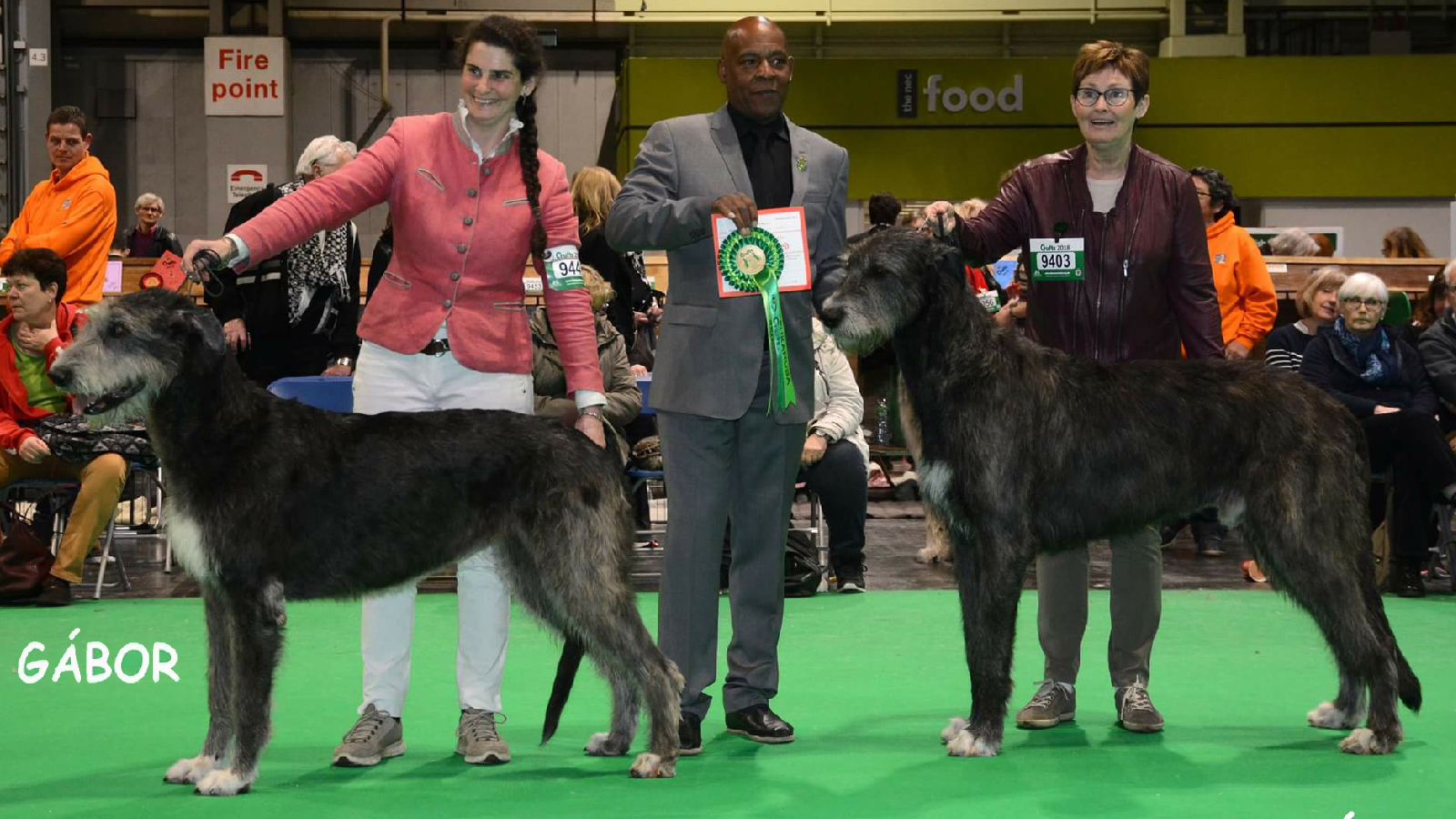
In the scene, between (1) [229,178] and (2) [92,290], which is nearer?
(2) [92,290]

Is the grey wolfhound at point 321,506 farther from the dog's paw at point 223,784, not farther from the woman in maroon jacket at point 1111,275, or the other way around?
the woman in maroon jacket at point 1111,275

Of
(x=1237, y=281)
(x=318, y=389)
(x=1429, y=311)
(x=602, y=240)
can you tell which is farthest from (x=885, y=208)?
(x=318, y=389)

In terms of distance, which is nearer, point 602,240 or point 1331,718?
point 1331,718

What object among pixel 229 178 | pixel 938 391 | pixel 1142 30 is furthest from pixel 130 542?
pixel 1142 30

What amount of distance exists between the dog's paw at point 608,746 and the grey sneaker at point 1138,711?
142 cm

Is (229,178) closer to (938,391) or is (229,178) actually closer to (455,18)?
(455,18)

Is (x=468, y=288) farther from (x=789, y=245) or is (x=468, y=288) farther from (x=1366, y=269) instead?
(x=1366, y=269)

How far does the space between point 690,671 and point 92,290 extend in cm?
484

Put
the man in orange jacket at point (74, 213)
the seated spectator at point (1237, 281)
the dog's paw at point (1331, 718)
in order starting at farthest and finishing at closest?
the seated spectator at point (1237, 281), the man in orange jacket at point (74, 213), the dog's paw at point (1331, 718)

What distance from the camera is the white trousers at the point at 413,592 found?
144 inches

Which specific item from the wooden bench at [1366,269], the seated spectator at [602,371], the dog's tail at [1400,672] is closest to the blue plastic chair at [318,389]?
the seated spectator at [602,371]

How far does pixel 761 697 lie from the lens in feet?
12.9

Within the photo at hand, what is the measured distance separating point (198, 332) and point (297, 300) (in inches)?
128

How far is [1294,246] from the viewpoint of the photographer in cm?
995
